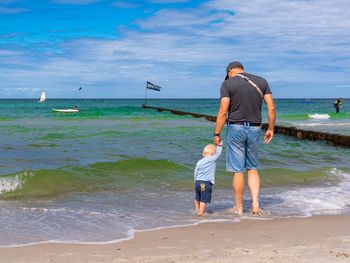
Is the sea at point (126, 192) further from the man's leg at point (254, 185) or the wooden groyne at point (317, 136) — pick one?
the wooden groyne at point (317, 136)

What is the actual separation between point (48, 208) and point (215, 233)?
258cm

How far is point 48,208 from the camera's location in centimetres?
699

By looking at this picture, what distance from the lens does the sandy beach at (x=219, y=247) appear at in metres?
4.39

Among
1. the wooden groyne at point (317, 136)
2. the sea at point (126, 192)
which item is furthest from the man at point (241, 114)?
the wooden groyne at point (317, 136)

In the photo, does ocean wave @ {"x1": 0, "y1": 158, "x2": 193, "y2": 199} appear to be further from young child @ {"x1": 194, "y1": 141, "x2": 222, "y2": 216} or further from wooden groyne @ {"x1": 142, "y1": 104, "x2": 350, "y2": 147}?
wooden groyne @ {"x1": 142, "y1": 104, "x2": 350, "y2": 147}

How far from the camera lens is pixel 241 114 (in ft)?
20.9

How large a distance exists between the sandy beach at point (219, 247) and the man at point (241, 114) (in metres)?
0.91

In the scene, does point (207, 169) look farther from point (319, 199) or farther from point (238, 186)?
point (319, 199)

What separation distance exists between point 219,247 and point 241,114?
2.03 m

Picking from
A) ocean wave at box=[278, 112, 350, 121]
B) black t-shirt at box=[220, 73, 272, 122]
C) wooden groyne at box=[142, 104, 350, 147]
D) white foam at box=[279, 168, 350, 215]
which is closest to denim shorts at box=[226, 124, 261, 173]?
black t-shirt at box=[220, 73, 272, 122]

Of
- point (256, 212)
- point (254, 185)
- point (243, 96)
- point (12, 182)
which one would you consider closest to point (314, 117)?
point (12, 182)

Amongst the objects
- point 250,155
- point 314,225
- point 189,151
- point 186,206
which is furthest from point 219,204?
point 189,151

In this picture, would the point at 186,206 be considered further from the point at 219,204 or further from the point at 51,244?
the point at 51,244

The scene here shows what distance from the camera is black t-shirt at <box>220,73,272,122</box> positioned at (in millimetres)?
6320
